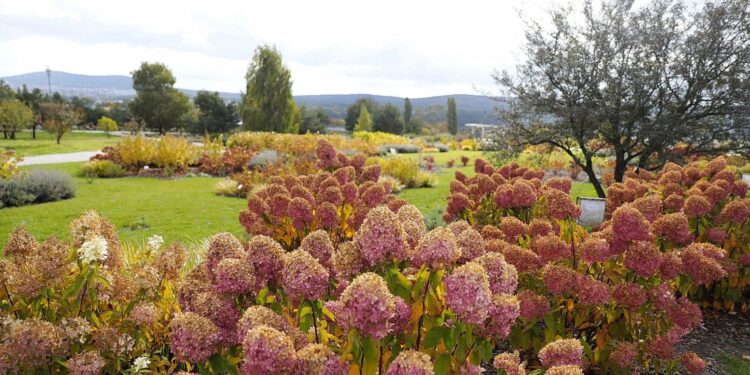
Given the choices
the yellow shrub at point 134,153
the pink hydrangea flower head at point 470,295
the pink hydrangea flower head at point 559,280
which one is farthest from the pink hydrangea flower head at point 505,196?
the yellow shrub at point 134,153

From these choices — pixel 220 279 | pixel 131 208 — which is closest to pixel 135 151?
pixel 131 208

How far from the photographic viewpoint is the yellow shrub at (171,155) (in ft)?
52.1

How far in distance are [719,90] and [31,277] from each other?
10.4 metres

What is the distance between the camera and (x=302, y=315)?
1.72 meters

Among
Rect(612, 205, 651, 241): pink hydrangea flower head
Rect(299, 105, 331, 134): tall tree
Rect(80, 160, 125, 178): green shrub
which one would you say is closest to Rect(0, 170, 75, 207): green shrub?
Rect(80, 160, 125, 178): green shrub

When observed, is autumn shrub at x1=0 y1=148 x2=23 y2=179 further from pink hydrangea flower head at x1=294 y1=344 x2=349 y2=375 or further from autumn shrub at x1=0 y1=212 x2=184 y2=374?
pink hydrangea flower head at x1=294 y1=344 x2=349 y2=375

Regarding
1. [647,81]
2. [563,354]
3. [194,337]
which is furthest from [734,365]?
[647,81]

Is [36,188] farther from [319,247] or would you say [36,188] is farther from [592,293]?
[592,293]

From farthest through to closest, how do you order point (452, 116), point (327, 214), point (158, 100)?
point (452, 116) < point (158, 100) < point (327, 214)

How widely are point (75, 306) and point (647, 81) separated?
9286 millimetres

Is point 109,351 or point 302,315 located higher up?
point 302,315

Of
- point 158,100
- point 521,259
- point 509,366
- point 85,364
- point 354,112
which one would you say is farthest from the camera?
point 354,112

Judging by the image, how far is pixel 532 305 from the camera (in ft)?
8.11

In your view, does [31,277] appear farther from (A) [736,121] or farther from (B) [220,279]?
(A) [736,121]
